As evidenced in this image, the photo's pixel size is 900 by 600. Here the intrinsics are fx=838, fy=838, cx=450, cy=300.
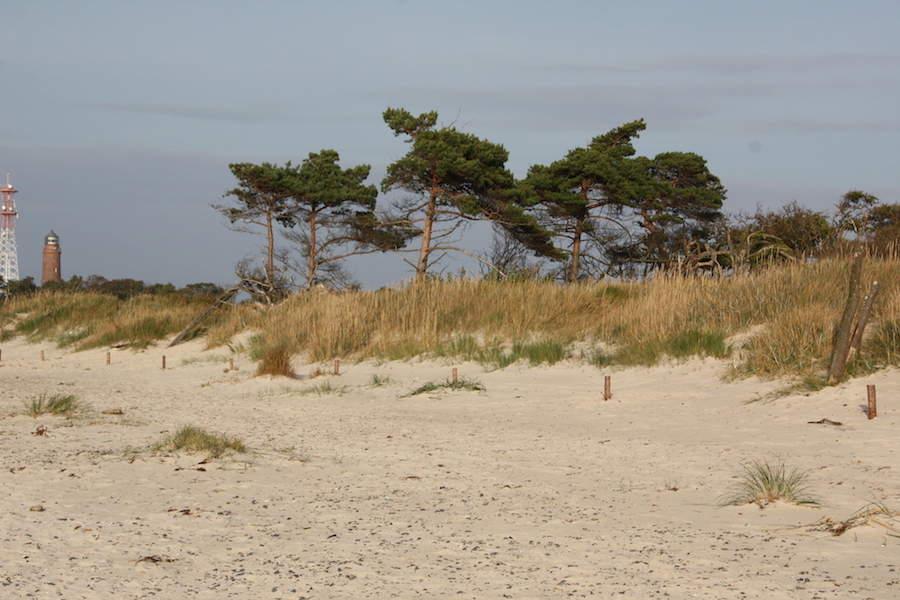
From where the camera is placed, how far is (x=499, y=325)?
46.4 feet

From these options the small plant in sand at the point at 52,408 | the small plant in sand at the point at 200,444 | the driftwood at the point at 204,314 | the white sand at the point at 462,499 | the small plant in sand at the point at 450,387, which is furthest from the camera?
the driftwood at the point at 204,314

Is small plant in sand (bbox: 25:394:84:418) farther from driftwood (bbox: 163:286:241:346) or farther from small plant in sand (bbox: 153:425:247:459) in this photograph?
driftwood (bbox: 163:286:241:346)

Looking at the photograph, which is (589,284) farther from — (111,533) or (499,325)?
(111,533)

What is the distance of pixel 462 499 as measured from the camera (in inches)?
206

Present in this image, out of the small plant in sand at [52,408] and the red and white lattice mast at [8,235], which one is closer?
the small plant in sand at [52,408]

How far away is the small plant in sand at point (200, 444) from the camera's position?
6.38 m

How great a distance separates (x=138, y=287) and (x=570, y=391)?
130 feet

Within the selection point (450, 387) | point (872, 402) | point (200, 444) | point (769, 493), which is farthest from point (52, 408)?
point (872, 402)

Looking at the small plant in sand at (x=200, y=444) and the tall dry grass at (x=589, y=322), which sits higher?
the tall dry grass at (x=589, y=322)

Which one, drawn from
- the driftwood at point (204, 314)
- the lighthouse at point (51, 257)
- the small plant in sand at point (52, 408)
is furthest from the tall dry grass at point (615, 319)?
the lighthouse at point (51, 257)

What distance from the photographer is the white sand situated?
141 inches

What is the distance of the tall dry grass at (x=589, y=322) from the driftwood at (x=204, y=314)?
396mm

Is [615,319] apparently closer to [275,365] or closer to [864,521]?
[275,365]

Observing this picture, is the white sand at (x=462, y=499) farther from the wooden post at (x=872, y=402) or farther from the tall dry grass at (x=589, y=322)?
the tall dry grass at (x=589, y=322)
